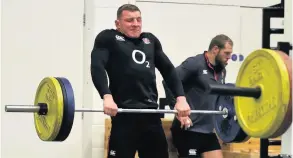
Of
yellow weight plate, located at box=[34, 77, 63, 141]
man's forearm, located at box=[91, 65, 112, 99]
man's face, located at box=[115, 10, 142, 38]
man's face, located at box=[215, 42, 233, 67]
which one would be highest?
man's face, located at box=[115, 10, 142, 38]

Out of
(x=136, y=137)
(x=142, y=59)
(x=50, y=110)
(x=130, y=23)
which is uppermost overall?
(x=130, y=23)

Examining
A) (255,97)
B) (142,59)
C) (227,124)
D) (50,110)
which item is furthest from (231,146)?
(255,97)

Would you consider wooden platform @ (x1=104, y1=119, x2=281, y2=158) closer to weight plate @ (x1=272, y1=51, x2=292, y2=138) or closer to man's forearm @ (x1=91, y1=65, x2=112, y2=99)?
man's forearm @ (x1=91, y1=65, x2=112, y2=99)

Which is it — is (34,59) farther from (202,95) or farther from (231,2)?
(231,2)

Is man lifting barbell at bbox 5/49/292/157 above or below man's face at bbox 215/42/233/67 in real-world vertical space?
below

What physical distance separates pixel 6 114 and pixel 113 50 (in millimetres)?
1566

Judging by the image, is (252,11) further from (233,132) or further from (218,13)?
(233,132)

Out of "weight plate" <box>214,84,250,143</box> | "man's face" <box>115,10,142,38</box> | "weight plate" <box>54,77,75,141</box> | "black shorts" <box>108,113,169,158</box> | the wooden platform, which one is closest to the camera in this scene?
"weight plate" <box>54,77,75,141</box>

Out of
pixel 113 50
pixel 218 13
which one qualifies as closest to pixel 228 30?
pixel 218 13

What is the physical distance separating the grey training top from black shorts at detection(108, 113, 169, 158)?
2.41ft

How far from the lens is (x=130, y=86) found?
3.50 m

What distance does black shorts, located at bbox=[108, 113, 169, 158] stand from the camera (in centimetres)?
347

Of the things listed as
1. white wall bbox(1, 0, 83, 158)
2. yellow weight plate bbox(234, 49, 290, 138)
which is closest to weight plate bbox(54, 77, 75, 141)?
yellow weight plate bbox(234, 49, 290, 138)

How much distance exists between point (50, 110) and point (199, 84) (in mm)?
1474
